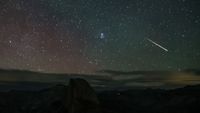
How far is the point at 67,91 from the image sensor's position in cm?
9938

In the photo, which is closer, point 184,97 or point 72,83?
point 72,83

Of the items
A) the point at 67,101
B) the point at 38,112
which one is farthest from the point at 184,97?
the point at 67,101

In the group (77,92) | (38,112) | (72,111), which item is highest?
(77,92)

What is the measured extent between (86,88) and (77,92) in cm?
296

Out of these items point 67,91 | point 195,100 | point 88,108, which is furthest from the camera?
point 195,100

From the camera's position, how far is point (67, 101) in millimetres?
102875

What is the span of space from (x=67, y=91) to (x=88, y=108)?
10.2 metres

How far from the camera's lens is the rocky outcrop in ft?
309

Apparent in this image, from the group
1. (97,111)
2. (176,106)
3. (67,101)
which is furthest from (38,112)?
(97,111)

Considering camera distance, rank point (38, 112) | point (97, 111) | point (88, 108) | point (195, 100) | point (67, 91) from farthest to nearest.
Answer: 1. point (38, 112)
2. point (195, 100)
3. point (67, 91)
4. point (88, 108)
5. point (97, 111)

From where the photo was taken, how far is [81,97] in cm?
9531

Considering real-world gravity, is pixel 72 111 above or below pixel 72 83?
below

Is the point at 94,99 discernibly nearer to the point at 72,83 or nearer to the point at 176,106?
the point at 72,83

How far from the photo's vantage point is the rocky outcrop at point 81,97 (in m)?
94.1
